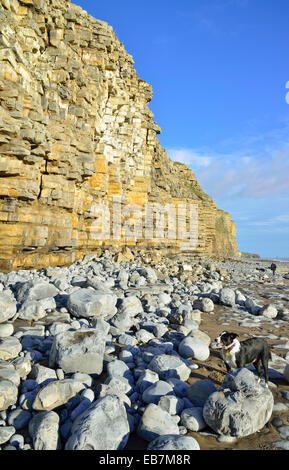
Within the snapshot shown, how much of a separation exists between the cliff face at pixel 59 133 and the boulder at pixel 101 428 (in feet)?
17.6

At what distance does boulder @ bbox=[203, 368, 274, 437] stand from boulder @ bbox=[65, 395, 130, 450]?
78cm

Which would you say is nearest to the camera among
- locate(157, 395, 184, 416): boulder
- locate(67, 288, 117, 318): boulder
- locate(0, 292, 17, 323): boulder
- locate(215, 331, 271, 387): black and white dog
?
locate(157, 395, 184, 416): boulder

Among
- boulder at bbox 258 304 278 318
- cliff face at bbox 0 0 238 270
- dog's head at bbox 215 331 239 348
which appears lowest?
boulder at bbox 258 304 278 318

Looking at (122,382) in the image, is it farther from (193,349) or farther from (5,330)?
(5,330)

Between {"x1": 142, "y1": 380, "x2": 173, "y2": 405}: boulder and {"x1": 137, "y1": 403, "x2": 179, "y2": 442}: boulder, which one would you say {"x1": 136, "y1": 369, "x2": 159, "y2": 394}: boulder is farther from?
{"x1": 137, "y1": 403, "x2": 179, "y2": 442}: boulder

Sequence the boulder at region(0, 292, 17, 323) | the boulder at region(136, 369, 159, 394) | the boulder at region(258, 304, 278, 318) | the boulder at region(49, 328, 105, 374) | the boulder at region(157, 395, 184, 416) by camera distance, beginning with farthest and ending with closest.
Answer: the boulder at region(258, 304, 278, 318) < the boulder at region(0, 292, 17, 323) < the boulder at region(49, 328, 105, 374) < the boulder at region(136, 369, 159, 394) < the boulder at region(157, 395, 184, 416)

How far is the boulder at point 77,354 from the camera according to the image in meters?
3.09

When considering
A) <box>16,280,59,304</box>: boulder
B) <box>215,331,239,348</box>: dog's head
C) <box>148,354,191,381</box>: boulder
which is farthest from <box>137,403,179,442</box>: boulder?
<box>16,280,59,304</box>: boulder

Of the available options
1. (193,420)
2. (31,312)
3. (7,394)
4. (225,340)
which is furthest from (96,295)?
(193,420)

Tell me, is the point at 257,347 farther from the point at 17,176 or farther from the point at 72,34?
the point at 72,34

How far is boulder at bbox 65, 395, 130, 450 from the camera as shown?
2018 millimetres

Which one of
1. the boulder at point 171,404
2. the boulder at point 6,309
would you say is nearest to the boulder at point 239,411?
the boulder at point 171,404

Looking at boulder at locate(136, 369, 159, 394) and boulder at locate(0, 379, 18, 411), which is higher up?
boulder at locate(0, 379, 18, 411)

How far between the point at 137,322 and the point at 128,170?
11216 mm
